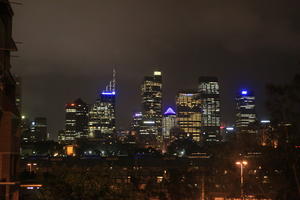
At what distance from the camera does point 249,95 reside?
7594 inches

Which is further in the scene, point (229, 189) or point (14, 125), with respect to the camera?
point (229, 189)

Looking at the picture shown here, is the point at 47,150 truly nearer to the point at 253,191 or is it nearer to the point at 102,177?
the point at 253,191

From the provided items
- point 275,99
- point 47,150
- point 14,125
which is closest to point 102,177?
point 14,125

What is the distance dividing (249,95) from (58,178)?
17361 cm

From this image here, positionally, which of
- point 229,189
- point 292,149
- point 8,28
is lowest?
point 229,189

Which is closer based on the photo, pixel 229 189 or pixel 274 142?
pixel 274 142

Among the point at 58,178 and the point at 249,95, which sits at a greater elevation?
the point at 249,95

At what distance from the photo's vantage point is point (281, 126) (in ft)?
76.0

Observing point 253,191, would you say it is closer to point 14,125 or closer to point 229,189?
point 229,189

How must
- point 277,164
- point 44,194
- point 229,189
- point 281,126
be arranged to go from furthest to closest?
1. point 229,189
2. point 277,164
3. point 281,126
4. point 44,194

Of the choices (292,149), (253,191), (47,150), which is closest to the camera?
(292,149)

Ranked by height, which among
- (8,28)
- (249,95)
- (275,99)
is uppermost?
(249,95)

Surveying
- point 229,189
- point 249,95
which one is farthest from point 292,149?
point 249,95

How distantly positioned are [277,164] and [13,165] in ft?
44.5
